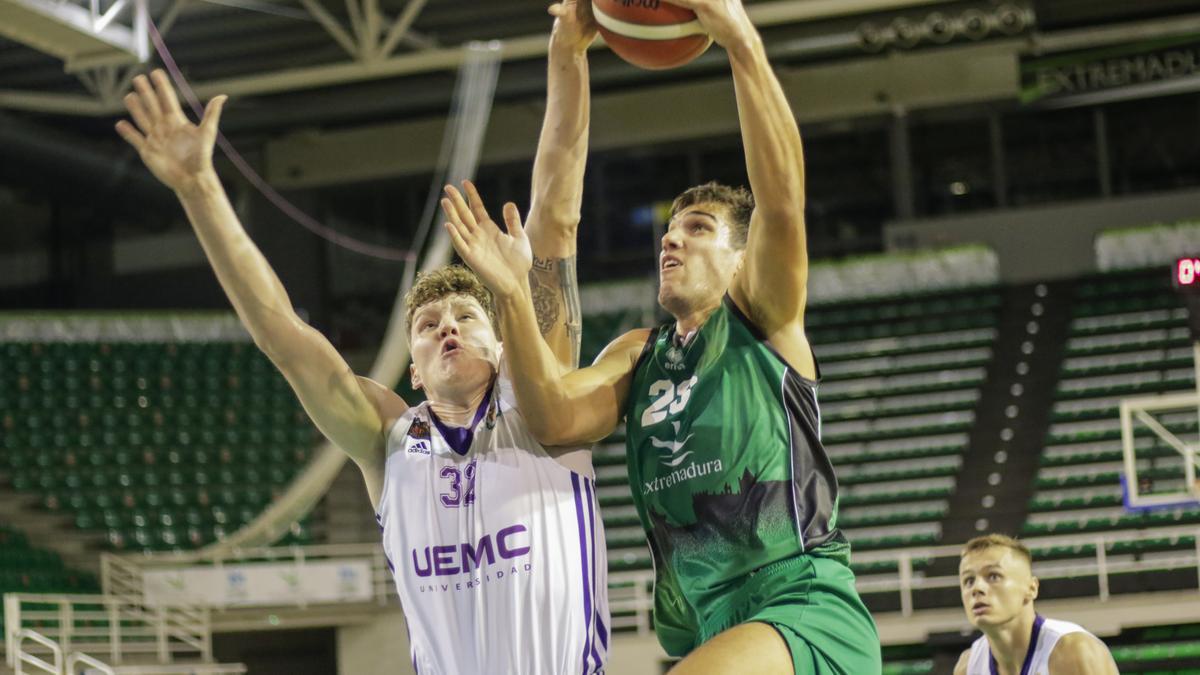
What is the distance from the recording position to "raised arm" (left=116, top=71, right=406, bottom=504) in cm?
359

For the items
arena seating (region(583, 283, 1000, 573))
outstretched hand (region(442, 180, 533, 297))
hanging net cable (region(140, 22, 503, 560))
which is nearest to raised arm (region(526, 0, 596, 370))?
outstretched hand (region(442, 180, 533, 297))

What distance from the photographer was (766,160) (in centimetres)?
355

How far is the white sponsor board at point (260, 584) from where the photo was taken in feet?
47.1

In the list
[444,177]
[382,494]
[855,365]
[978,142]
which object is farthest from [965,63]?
[382,494]

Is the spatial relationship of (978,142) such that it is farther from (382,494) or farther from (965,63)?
(382,494)

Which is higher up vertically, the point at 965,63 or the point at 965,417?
the point at 965,63

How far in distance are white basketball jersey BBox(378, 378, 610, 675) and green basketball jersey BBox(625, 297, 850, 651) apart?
21cm

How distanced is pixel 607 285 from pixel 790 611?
54.2 ft

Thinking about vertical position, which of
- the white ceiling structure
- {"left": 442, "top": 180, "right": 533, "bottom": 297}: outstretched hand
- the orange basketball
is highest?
the white ceiling structure

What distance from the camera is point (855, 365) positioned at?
1809cm

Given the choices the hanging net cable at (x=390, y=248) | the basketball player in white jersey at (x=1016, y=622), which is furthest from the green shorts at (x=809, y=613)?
the hanging net cable at (x=390, y=248)

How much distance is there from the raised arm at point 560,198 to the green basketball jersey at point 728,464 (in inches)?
19.8

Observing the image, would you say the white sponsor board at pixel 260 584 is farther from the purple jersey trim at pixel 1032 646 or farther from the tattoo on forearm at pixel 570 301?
the tattoo on forearm at pixel 570 301

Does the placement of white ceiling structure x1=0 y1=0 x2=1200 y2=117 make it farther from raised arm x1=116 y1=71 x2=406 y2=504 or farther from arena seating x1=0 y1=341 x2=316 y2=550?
raised arm x1=116 y1=71 x2=406 y2=504
